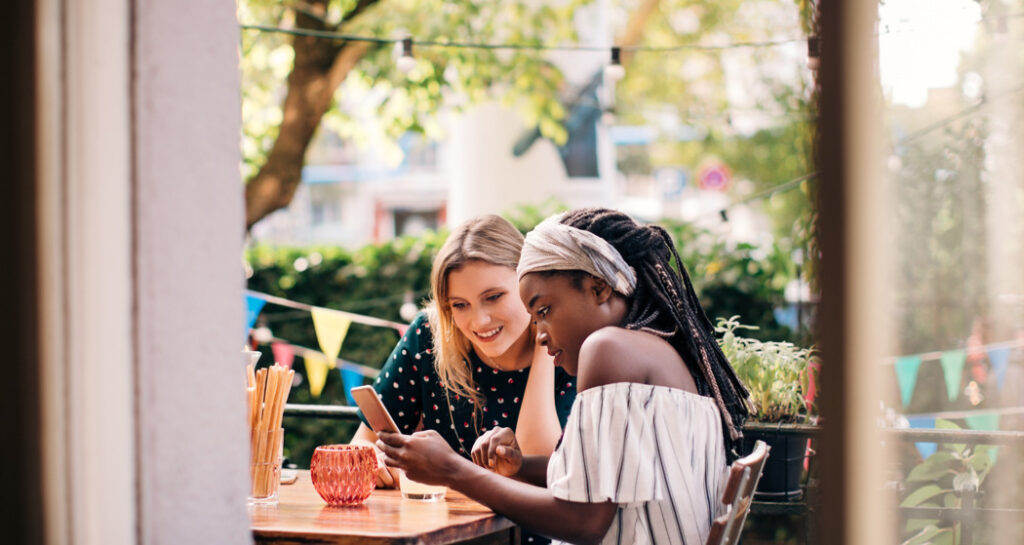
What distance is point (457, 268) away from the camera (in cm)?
270

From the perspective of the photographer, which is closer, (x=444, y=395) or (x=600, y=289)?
(x=600, y=289)

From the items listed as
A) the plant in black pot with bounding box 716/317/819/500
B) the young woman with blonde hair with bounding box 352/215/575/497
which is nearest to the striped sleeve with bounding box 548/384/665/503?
the young woman with blonde hair with bounding box 352/215/575/497

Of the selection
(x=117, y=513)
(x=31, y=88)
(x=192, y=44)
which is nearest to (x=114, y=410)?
(x=117, y=513)

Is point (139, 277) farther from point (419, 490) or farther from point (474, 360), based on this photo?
point (474, 360)

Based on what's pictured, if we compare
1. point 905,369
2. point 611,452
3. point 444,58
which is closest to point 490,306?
point 611,452

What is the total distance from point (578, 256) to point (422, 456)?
0.58 meters

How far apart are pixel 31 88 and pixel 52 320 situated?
351mm

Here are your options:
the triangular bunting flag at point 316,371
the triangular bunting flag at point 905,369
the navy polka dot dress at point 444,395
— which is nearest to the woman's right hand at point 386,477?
the navy polka dot dress at point 444,395

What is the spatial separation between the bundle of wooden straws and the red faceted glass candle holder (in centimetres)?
11

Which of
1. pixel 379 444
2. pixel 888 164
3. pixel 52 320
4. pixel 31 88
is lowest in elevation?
pixel 379 444

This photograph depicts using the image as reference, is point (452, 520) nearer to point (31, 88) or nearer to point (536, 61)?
point (31, 88)

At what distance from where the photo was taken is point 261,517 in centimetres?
211

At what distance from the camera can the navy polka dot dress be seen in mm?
2738

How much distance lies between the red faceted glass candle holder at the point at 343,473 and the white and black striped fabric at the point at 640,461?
498 mm
